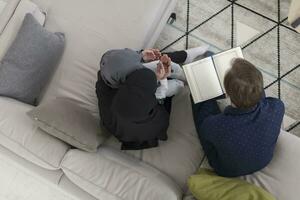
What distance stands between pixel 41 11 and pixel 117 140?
2.77 ft

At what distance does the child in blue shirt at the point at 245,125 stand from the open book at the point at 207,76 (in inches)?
7.8

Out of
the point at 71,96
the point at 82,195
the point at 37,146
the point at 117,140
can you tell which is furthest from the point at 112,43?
the point at 82,195

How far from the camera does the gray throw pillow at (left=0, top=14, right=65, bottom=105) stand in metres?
1.79

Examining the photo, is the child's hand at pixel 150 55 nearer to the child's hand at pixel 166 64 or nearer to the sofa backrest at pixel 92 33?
the child's hand at pixel 166 64

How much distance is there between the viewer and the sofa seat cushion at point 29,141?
5.32 feet

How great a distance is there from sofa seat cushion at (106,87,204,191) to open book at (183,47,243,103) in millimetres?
101

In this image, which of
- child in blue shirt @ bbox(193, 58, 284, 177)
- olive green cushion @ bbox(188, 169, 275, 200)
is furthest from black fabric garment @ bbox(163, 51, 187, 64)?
olive green cushion @ bbox(188, 169, 275, 200)

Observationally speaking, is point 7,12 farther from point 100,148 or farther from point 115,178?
point 115,178

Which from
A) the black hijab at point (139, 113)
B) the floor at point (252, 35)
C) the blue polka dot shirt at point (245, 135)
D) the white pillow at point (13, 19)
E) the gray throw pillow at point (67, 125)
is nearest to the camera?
the black hijab at point (139, 113)

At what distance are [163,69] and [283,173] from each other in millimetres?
693

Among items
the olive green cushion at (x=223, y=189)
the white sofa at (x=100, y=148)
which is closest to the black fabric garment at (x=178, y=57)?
the white sofa at (x=100, y=148)

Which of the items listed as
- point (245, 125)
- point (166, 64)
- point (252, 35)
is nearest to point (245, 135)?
Result: point (245, 125)

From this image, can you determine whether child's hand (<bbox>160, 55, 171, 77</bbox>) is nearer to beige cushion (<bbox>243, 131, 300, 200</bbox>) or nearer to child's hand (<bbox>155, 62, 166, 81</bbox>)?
child's hand (<bbox>155, 62, 166, 81</bbox>)

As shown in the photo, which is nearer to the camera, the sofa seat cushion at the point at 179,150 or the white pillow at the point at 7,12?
the sofa seat cushion at the point at 179,150
